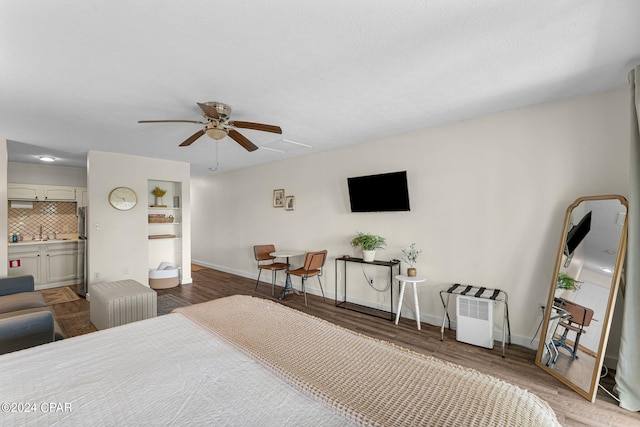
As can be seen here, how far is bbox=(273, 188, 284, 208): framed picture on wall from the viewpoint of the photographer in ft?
17.7

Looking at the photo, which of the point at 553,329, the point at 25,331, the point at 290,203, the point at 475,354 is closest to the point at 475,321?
the point at 475,354

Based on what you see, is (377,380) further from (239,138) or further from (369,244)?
(369,244)

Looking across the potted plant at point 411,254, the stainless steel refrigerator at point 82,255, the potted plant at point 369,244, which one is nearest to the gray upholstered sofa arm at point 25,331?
the stainless steel refrigerator at point 82,255

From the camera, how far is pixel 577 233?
8.32 feet

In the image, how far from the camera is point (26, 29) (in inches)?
63.4

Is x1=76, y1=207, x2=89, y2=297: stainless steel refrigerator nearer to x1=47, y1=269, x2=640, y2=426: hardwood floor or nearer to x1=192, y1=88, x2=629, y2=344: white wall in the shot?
x1=47, y1=269, x2=640, y2=426: hardwood floor

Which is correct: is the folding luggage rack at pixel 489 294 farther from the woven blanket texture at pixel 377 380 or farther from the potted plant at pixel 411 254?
the woven blanket texture at pixel 377 380

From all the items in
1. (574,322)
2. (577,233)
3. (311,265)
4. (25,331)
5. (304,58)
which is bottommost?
(574,322)

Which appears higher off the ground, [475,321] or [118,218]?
[118,218]

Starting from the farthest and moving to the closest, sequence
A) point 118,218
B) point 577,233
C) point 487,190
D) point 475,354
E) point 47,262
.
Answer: point 47,262, point 118,218, point 487,190, point 475,354, point 577,233

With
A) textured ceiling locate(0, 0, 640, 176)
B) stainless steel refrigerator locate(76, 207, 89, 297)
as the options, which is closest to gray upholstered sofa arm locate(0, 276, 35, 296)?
stainless steel refrigerator locate(76, 207, 89, 297)

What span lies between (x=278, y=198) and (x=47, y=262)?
4.52 m

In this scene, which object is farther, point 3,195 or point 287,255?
point 287,255

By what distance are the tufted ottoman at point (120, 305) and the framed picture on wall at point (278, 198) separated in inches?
106
